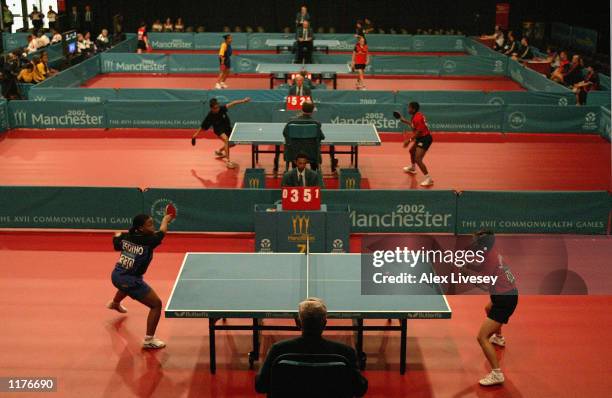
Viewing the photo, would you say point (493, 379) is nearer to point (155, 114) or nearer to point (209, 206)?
point (209, 206)

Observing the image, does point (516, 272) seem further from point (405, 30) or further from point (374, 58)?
point (405, 30)

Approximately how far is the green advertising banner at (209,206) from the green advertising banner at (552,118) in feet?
29.4

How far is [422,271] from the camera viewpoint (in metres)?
8.01

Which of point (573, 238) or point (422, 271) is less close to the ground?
point (422, 271)

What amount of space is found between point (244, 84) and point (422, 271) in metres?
17.5

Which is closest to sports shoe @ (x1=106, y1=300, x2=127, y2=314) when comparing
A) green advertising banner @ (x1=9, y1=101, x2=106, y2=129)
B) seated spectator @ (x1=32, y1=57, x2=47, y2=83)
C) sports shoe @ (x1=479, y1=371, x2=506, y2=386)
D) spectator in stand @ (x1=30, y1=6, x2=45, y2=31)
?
sports shoe @ (x1=479, y1=371, x2=506, y2=386)

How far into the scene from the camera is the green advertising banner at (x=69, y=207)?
1151 cm

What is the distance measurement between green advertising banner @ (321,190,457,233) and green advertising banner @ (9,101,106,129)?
908cm

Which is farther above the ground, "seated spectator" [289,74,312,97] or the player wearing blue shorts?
"seated spectator" [289,74,312,97]

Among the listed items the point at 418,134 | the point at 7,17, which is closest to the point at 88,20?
the point at 7,17

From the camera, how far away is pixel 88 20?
32656mm

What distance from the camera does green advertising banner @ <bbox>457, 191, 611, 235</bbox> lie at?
11422mm

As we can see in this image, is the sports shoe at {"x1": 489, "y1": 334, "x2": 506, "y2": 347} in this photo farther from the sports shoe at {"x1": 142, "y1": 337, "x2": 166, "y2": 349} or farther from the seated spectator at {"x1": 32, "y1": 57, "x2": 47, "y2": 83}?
the seated spectator at {"x1": 32, "y1": 57, "x2": 47, "y2": 83}

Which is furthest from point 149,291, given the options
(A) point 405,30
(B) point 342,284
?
(A) point 405,30
